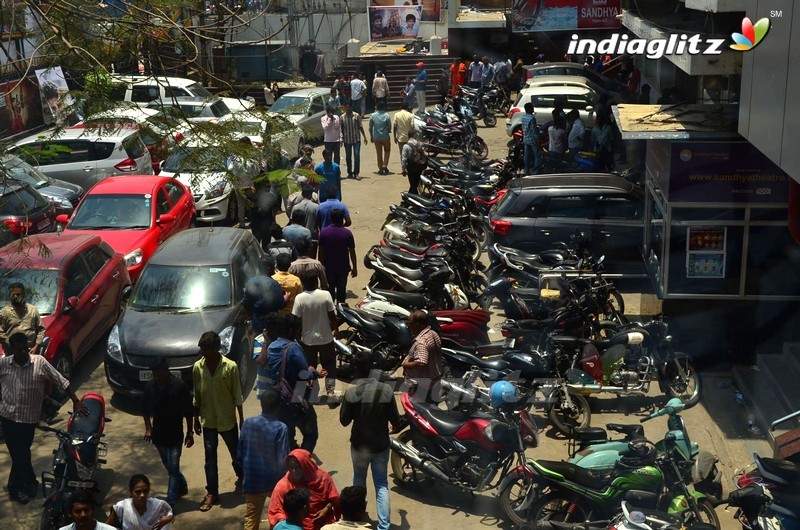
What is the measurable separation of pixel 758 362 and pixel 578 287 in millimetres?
2152

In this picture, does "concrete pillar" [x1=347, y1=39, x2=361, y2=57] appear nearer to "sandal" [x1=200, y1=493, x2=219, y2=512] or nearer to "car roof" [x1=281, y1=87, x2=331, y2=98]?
"car roof" [x1=281, y1=87, x2=331, y2=98]

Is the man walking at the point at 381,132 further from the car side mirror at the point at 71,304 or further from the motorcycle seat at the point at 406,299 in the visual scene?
the car side mirror at the point at 71,304

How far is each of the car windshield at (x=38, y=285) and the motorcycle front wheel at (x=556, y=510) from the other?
640 cm

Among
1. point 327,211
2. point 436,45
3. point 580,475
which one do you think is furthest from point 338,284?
point 436,45

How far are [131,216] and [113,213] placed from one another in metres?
0.29

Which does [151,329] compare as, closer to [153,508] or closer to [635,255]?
[153,508]

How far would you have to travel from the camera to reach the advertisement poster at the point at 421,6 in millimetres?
36500

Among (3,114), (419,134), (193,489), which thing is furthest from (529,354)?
(3,114)

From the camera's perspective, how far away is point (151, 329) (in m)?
10.7

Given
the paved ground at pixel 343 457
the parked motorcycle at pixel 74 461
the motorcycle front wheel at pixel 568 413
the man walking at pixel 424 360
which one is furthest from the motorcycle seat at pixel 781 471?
the parked motorcycle at pixel 74 461

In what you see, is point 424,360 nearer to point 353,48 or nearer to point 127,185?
point 127,185

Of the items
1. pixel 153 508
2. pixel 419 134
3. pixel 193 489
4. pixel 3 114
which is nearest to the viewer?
pixel 153 508

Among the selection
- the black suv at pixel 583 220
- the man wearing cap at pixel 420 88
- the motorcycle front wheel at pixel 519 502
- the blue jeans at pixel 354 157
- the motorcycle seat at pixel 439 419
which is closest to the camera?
the motorcycle front wheel at pixel 519 502

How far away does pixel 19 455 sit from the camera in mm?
8625
